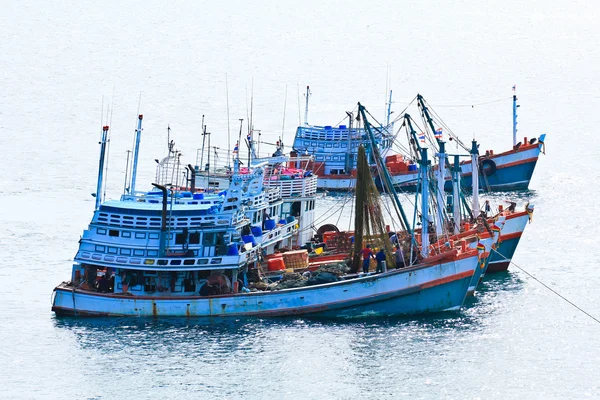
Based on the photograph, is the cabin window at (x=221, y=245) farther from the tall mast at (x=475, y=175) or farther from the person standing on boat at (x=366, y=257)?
the tall mast at (x=475, y=175)

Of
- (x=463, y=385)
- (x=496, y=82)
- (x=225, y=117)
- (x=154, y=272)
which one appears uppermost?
(x=496, y=82)

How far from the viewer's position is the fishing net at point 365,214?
61469 mm

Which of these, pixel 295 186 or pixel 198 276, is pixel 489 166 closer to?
pixel 295 186

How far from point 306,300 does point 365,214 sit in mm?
5412

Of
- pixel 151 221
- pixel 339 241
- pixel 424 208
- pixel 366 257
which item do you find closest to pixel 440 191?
pixel 424 208

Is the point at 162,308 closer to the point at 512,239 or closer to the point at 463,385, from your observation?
the point at 463,385

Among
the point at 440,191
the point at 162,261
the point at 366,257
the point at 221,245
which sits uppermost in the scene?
the point at 440,191

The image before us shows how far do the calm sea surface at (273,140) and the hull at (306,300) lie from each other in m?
0.69

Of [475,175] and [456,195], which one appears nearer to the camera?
[456,195]

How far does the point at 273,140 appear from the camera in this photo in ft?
365

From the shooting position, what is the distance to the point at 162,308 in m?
58.9

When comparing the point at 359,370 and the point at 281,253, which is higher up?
the point at 281,253

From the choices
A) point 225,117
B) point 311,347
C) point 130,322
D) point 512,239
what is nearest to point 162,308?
point 130,322

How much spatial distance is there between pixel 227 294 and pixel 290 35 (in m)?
121
